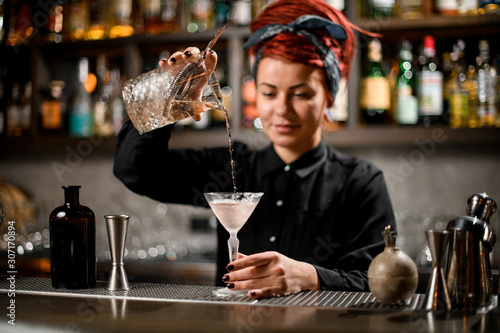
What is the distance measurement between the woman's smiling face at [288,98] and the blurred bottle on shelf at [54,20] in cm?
185

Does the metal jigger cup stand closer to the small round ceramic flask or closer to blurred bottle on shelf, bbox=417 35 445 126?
the small round ceramic flask

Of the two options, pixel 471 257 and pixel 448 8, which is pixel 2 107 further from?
pixel 471 257

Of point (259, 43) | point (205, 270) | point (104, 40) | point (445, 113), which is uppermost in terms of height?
point (104, 40)

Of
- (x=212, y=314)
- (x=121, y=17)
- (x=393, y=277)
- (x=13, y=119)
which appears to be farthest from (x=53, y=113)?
(x=393, y=277)

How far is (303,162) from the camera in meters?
1.91

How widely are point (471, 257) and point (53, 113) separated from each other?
254 centimetres

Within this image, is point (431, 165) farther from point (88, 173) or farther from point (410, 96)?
point (88, 173)

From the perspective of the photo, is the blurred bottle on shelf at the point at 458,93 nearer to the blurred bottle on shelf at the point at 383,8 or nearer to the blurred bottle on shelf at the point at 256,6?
the blurred bottle on shelf at the point at 383,8

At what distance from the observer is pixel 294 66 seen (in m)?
1.71

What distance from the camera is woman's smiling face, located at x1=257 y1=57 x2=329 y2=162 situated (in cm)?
171

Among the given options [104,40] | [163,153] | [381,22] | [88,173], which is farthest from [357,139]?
[88,173]

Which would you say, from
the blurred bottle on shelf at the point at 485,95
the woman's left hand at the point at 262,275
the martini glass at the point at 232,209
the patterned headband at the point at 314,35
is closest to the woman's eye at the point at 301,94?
the patterned headband at the point at 314,35

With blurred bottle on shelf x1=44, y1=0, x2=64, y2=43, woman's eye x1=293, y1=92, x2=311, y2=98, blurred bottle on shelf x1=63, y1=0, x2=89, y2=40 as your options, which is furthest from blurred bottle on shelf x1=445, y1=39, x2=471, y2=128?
blurred bottle on shelf x1=44, y1=0, x2=64, y2=43

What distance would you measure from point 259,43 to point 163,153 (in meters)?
0.46
